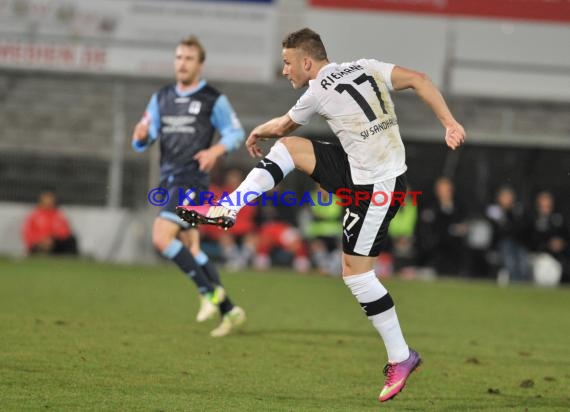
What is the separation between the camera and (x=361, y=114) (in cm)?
657

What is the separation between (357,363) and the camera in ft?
26.2

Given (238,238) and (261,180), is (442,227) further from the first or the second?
(261,180)

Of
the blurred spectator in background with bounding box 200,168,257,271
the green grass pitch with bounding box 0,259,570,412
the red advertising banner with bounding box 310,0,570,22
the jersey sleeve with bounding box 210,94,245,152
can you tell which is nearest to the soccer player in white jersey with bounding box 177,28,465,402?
the green grass pitch with bounding box 0,259,570,412

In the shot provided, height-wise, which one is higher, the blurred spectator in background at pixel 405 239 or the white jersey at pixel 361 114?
the white jersey at pixel 361 114

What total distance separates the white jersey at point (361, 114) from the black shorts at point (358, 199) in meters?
0.06

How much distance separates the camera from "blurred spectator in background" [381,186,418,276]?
18.5m

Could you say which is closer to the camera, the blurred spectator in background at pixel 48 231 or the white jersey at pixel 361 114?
the white jersey at pixel 361 114

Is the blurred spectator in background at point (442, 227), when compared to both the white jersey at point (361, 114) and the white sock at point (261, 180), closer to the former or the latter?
the white jersey at point (361, 114)

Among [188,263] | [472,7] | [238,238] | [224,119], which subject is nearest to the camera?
[188,263]

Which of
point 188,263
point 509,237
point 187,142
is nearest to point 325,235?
point 509,237

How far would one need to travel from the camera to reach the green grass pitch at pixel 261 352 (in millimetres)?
6277

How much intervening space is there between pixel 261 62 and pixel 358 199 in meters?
A: 13.6

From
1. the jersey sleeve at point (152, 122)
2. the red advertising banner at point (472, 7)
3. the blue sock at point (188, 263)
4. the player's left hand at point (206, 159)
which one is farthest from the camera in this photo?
the red advertising banner at point (472, 7)

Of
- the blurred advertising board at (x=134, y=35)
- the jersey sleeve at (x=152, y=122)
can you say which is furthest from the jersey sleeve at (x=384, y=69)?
the blurred advertising board at (x=134, y=35)
